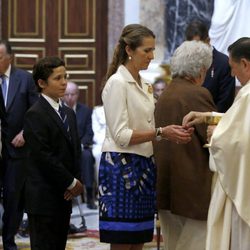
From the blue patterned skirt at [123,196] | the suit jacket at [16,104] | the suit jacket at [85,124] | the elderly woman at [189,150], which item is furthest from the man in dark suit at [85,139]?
the blue patterned skirt at [123,196]

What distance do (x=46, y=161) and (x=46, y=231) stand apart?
432mm

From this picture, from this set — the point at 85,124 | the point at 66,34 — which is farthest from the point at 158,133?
the point at 66,34

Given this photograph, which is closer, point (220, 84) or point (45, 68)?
point (45, 68)

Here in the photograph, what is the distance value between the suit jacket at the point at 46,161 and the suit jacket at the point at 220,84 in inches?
80.8

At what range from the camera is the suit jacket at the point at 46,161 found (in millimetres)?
5031

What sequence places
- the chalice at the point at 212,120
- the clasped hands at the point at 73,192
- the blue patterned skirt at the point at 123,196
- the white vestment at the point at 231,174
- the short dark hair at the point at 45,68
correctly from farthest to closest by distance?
the short dark hair at the point at 45,68 < the clasped hands at the point at 73,192 < the blue patterned skirt at the point at 123,196 < the chalice at the point at 212,120 < the white vestment at the point at 231,174

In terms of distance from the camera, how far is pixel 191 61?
518 centimetres

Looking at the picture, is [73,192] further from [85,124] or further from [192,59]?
[85,124]

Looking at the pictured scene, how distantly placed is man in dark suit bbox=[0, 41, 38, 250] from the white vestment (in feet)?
9.65

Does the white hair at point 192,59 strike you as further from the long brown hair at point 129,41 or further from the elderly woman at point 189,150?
the long brown hair at point 129,41

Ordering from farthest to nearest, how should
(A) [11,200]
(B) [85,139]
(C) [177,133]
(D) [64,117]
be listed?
1. (B) [85,139]
2. (A) [11,200]
3. (D) [64,117]
4. (C) [177,133]

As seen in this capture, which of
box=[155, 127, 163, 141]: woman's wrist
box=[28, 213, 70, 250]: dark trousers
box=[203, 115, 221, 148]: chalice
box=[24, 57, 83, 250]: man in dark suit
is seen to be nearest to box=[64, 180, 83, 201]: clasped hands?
box=[24, 57, 83, 250]: man in dark suit

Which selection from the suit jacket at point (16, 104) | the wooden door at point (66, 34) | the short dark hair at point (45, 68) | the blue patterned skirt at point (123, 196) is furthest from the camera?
the wooden door at point (66, 34)

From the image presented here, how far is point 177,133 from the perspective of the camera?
4836mm
